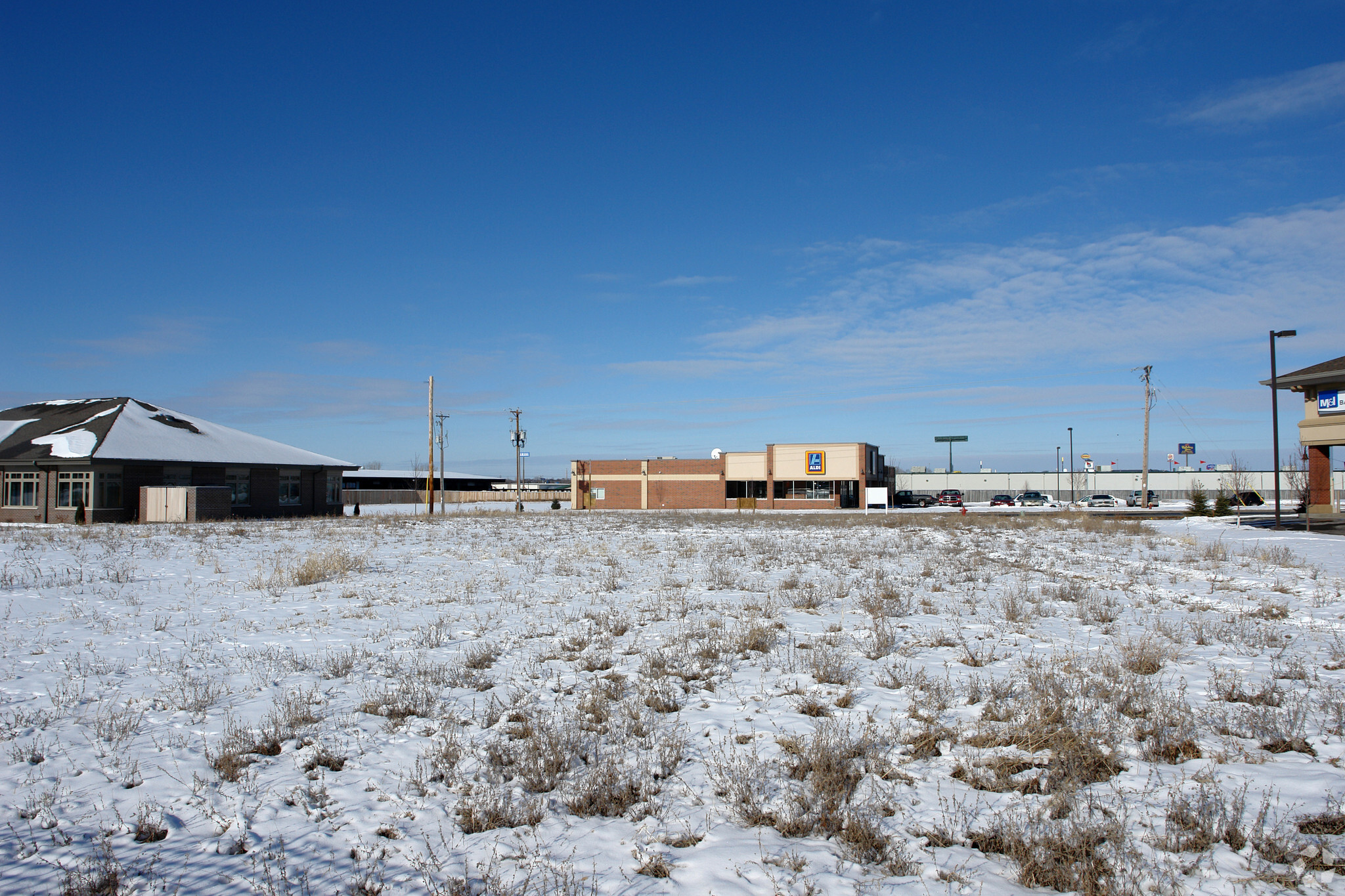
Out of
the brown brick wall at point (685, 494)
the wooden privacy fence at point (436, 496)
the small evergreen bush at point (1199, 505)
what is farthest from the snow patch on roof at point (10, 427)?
the small evergreen bush at point (1199, 505)

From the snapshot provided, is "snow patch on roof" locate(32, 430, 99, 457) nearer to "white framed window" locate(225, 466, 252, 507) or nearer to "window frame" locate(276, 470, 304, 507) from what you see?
"white framed window" locate(225, 466, 252, 507)

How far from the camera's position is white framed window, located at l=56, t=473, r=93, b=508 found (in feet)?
129

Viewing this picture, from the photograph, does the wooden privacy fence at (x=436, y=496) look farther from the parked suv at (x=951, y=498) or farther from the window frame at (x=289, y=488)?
the parked suv at (x=951, y=498)

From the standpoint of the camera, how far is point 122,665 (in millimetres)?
8383

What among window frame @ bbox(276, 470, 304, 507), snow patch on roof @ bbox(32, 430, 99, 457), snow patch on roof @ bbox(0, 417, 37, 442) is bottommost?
window frame @ bbox(276, 470, 304, 507)

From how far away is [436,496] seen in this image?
10694 cm

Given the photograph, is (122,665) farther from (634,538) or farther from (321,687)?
(634,538)

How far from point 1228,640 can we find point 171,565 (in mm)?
21069

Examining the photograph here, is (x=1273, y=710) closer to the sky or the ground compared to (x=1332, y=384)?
closer to the ground

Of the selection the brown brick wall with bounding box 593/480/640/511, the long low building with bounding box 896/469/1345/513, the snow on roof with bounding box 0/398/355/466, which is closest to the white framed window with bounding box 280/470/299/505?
the snow on roof with bounding box 0/398/355/466

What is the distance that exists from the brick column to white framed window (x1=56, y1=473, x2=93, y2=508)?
61.8 meters

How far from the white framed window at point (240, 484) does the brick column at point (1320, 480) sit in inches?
2312

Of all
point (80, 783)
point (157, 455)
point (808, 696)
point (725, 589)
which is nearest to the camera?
point (80, 783)

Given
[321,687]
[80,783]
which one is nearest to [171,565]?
[321,687]
